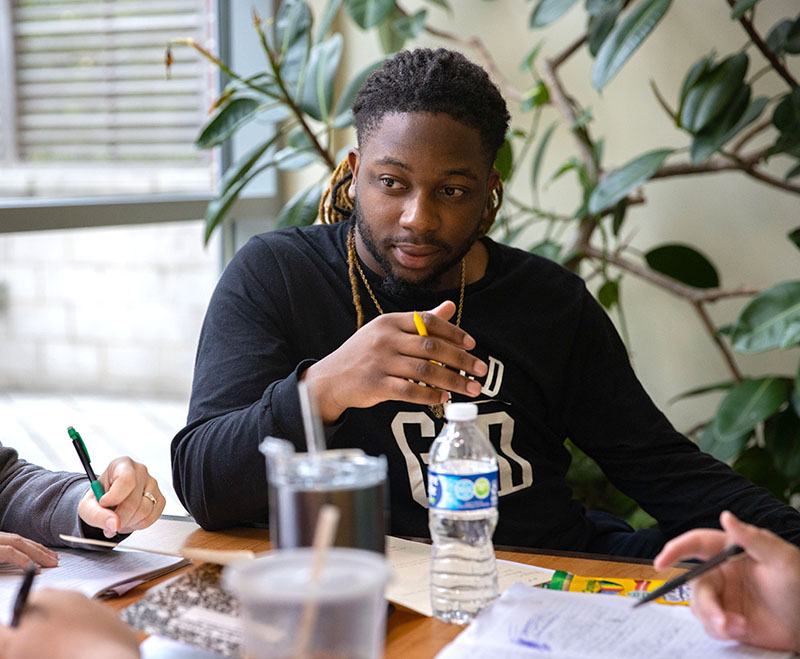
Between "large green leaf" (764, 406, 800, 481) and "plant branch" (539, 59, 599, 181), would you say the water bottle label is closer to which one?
"large green leaf" (764, 406, 800, 481)

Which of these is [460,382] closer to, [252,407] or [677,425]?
[252,407]

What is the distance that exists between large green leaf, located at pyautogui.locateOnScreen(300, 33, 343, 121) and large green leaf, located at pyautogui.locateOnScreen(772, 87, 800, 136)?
1039 millimetres

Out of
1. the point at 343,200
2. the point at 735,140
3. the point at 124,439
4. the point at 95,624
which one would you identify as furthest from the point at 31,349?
the point at 95,624

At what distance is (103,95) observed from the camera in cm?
297

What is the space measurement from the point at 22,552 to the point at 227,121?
1.57m

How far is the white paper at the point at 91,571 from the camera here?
3.25 feet

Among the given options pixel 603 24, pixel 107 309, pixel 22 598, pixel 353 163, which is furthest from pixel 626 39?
pixel 107 309

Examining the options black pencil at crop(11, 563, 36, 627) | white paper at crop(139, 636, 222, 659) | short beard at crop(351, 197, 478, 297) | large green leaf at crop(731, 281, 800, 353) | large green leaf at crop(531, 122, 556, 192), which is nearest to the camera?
black pencil at crop(11, 563, 36, 627)

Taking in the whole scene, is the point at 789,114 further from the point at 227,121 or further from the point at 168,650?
the point at 168,650

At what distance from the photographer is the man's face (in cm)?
136

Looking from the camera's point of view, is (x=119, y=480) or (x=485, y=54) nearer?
(x=119, y=480)

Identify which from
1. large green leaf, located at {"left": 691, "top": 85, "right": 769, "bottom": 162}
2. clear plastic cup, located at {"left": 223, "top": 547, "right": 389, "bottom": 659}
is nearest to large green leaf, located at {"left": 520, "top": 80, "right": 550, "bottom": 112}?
large green leaf, located at {"left": 691, "top": 85, "right": 769, "bottom": 162}

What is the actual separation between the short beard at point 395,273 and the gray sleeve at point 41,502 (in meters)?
0.52

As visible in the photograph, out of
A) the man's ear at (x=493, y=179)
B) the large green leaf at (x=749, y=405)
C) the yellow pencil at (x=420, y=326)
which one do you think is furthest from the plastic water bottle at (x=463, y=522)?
the large green leaf at (x=749, y=405)
